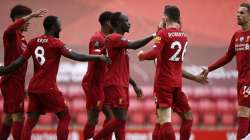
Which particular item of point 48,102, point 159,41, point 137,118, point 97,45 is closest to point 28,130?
point 48,102

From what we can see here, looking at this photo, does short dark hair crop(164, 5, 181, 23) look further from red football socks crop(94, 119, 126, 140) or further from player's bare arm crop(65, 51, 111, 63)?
red football socks crop(94, 119, 126, 140)

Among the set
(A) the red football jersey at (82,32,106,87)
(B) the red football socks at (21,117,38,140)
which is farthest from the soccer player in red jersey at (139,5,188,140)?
(B) the red football socks at (21,117,38,140)

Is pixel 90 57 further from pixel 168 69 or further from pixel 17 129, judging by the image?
pixel 17 129

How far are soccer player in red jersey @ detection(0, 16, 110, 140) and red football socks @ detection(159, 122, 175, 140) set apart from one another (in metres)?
1.12

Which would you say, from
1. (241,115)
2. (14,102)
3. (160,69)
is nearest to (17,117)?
(14,102)

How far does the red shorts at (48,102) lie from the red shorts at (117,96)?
27.4 inches

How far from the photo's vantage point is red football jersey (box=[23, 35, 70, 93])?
397 inches

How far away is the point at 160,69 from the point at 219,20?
6523 millimetres

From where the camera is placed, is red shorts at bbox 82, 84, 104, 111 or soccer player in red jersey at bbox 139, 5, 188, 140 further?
red shorts at bbox 82, 84, 104, 111

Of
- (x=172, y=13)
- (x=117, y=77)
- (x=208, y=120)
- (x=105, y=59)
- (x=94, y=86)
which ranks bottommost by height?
(x=208, y=120)

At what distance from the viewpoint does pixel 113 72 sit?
34.8 ft

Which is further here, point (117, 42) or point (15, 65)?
point (117, 42)

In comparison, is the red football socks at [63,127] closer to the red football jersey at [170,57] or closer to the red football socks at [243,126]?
the red football jersey at [170,57]

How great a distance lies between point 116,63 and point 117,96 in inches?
17.3
